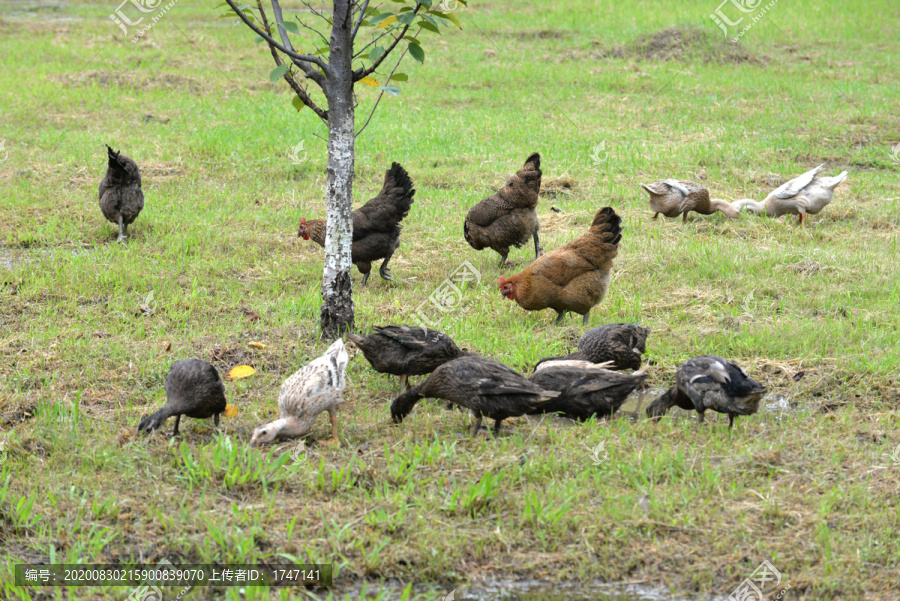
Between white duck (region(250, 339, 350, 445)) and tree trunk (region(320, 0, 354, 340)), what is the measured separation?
1.45 metres

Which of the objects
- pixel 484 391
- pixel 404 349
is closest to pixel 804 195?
pixel 404 349

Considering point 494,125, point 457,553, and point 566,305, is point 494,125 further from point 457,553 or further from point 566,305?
point 457,553

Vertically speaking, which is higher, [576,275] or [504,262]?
[576,275]

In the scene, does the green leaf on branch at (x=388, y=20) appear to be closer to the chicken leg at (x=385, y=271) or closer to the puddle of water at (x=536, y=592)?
the chicken leg at (x=385, y=271)

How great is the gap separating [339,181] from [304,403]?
7.08 feet

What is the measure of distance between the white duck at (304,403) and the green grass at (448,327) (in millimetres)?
153

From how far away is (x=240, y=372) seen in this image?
624cm

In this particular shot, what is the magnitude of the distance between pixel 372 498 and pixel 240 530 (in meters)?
0.77

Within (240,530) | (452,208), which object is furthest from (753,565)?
(452,208)

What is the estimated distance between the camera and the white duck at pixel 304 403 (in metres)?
5.20

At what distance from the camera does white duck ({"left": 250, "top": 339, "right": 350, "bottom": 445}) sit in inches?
205

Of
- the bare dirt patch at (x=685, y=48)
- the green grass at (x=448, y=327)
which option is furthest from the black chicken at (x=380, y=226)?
the bare dirt patch at (x=685, y=48)

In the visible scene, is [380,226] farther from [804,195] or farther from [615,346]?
[804,195]

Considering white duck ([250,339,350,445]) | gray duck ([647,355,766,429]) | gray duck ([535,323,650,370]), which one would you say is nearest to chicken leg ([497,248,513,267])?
gray duck ([535,323,650,370])
